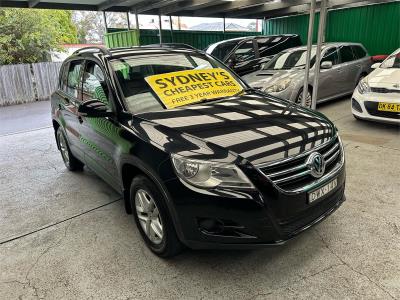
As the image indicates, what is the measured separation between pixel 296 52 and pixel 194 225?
620cm

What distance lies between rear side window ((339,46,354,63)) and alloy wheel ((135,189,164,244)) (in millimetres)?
6544

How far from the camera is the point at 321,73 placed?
676 cm

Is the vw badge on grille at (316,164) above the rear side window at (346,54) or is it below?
below

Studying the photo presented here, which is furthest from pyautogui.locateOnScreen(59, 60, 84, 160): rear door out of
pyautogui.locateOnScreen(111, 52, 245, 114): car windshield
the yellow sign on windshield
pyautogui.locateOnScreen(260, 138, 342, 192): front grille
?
pyautogui.locateOnScreen(260, 138, 342, 192): front grille

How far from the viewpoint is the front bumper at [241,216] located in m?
1.87

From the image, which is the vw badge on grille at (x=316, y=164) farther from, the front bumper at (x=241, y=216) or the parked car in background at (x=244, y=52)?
the parked car in background at (x=244, y=52)

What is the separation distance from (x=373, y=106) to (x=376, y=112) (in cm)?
11

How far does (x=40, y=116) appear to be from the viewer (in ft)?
29.8

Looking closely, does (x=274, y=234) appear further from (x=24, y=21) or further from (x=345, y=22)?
(x=24, y=21)

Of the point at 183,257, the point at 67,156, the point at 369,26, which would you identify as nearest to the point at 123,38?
the point at 67,156

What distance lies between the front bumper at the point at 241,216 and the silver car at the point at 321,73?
14.7ft

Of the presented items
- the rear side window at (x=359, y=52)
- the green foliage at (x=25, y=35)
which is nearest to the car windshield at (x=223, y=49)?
the rear side window at (x=359, y=52)

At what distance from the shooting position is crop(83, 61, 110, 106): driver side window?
2809 mm

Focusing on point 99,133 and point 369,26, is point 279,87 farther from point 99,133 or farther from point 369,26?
point 369,26
